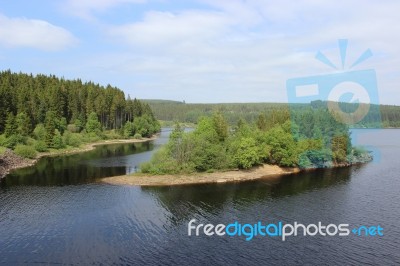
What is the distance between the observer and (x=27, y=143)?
107500mm

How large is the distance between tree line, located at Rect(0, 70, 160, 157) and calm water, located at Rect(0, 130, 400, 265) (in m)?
34.0

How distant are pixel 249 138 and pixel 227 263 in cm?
4930

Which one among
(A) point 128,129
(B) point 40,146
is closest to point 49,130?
(B) point 40,146

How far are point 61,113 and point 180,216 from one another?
334 feet

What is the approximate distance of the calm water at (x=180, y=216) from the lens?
126 ft

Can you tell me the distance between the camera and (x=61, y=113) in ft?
453

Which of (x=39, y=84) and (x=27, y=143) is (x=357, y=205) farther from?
(x=39, y=84)

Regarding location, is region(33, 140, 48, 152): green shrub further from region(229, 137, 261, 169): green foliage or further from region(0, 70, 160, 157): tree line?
region(229, 137, 261, 169): green foliage

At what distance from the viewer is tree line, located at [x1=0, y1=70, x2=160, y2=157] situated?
111062 millimetres

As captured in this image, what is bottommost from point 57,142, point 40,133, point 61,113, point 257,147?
point 257,147

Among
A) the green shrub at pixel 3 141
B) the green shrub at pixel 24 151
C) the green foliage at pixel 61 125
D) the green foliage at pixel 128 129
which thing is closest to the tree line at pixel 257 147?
the green shrub at pixel 24 151

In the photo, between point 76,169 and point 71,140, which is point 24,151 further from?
point 71,140

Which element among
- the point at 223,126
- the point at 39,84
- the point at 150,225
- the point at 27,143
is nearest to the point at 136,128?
the point at 39,84

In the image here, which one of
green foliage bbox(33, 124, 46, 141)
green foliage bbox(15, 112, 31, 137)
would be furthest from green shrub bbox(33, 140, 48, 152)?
green foliage bbox(15, 112, 31, 137)
